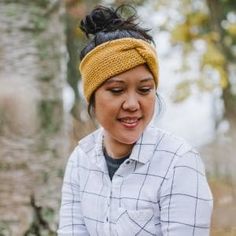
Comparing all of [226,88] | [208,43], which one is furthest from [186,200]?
[226,88]

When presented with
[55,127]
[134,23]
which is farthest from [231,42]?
[134,23]

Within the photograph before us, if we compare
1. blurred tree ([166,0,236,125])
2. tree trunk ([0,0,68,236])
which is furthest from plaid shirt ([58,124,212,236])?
blurred tree ([166,0,236,125])

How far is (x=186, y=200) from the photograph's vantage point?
1780 millimetres

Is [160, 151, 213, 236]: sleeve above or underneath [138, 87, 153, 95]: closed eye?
underneath

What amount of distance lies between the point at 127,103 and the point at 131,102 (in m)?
0.01

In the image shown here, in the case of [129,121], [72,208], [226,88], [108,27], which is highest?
[226,88]

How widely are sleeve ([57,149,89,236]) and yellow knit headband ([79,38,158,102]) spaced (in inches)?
15.5

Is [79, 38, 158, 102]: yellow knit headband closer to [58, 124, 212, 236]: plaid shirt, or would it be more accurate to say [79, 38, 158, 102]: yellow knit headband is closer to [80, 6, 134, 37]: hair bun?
[80, 6, 134, 37]: hair bun

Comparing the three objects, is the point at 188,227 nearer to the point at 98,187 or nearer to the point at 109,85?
the point at 98,187

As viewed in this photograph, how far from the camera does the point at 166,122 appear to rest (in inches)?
422

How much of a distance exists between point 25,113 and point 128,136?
4.09 feet

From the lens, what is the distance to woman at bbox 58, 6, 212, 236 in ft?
5.86

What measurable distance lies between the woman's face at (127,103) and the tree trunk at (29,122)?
1184mm

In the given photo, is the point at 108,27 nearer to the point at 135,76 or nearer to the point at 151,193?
the point at 135,76
